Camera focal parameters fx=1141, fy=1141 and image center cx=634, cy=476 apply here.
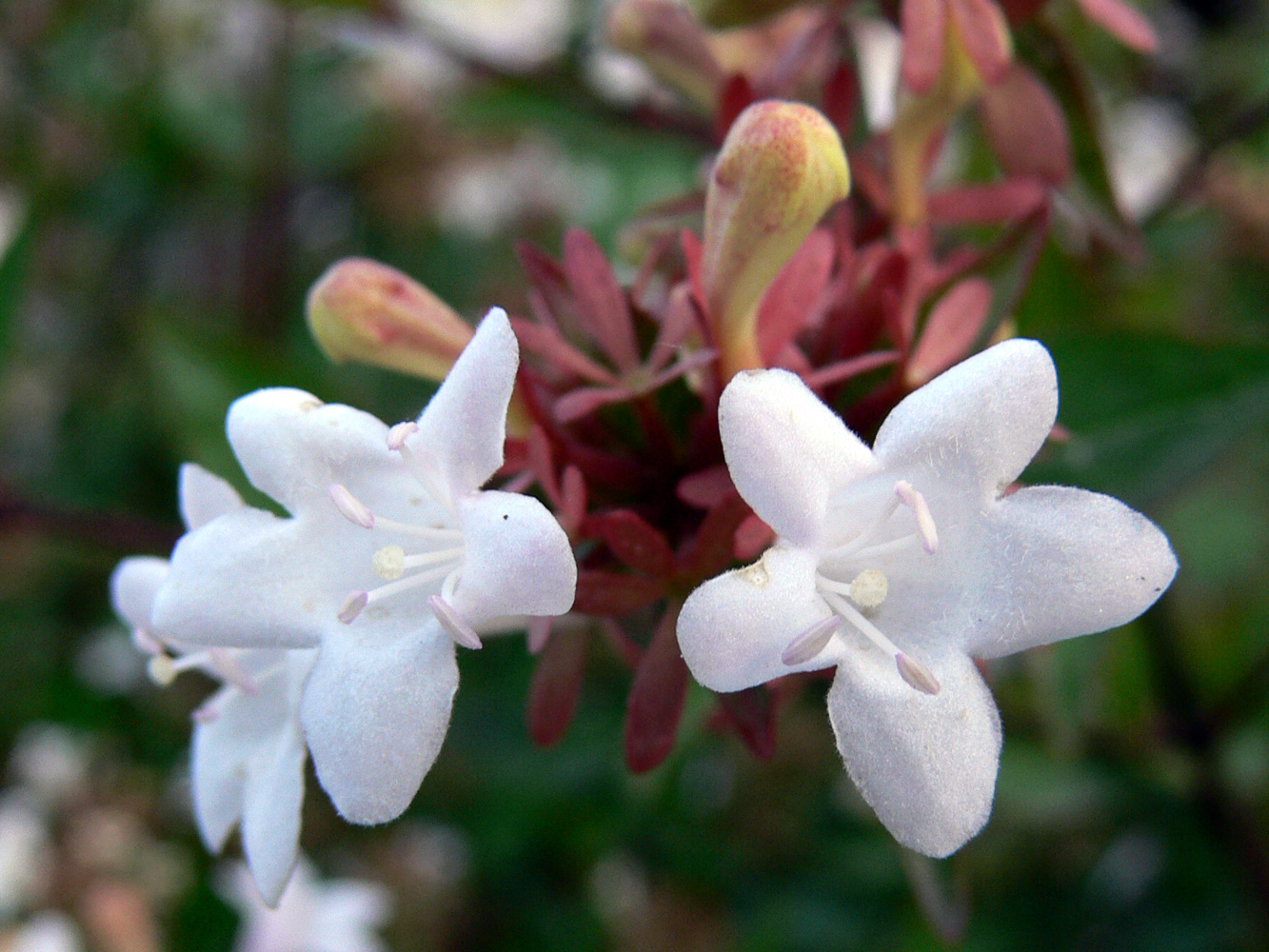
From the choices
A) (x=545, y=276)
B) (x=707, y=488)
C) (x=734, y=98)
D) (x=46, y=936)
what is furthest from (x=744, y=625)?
(x=46, y=936)

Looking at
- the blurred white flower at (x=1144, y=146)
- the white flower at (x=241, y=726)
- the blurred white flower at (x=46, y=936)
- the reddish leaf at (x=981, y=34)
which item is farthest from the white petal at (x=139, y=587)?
the blurred white flower at (x=1144, y=146)

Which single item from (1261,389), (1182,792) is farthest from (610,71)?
(1182,792)

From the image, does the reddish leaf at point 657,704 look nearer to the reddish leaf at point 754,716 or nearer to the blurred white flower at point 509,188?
the reddish leaf at point 754,716

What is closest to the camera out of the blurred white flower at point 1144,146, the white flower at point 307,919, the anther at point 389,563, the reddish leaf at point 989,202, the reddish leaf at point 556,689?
the anther at point 389,563

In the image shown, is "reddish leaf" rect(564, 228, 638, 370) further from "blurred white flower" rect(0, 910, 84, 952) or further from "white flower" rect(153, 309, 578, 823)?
A: "blurred white flower" rect(0, 910, 84, 952)

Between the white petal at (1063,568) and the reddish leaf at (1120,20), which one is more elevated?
the reddish leaf at (1120,20)

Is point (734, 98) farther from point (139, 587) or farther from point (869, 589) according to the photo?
point (139, 587)
